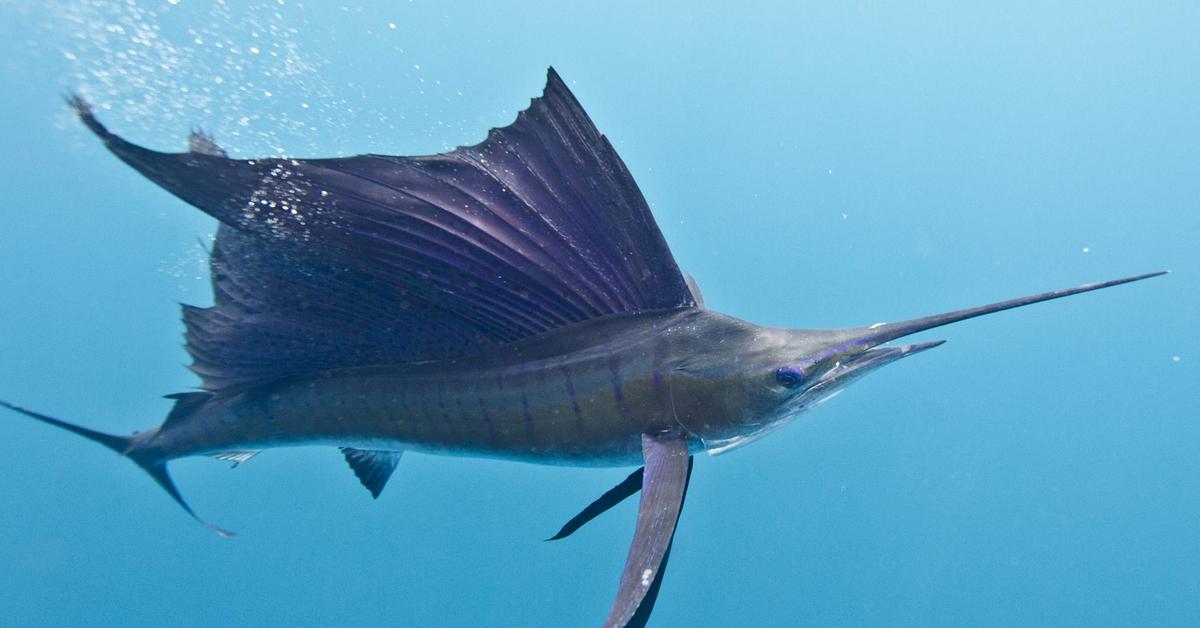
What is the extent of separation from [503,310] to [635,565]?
78cm

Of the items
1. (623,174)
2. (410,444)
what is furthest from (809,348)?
(410,444)

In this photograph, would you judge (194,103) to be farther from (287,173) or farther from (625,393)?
(625,393)

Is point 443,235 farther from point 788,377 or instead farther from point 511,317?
point 788,377

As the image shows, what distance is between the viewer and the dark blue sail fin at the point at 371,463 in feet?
8.55

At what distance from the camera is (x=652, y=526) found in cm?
155

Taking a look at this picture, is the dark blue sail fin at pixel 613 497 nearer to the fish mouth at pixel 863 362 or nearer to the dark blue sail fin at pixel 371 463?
the fish mouth at pixel 863 362

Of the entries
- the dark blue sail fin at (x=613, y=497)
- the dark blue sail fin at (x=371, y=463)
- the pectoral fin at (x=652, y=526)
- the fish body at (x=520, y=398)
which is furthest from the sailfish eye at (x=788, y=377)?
the dark blue sail fin at (x=371, y=463)

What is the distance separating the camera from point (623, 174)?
169cm

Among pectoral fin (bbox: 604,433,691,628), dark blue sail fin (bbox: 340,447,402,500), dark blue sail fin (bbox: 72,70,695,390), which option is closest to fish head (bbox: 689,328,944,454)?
pectoral fin (bbox: 604,433,691,628)

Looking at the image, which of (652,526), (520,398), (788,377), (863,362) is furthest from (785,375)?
(520,398)

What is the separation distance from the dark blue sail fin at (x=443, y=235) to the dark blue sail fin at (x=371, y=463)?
28.1 inches

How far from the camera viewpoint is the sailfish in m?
1.63

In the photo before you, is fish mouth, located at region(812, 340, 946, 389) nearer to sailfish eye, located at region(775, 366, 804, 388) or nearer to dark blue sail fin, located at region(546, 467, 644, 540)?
sailfish eye, located at region(775, 366, 804, 388)

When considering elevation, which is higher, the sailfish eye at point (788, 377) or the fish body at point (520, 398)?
the fish body at point (520, 398)
